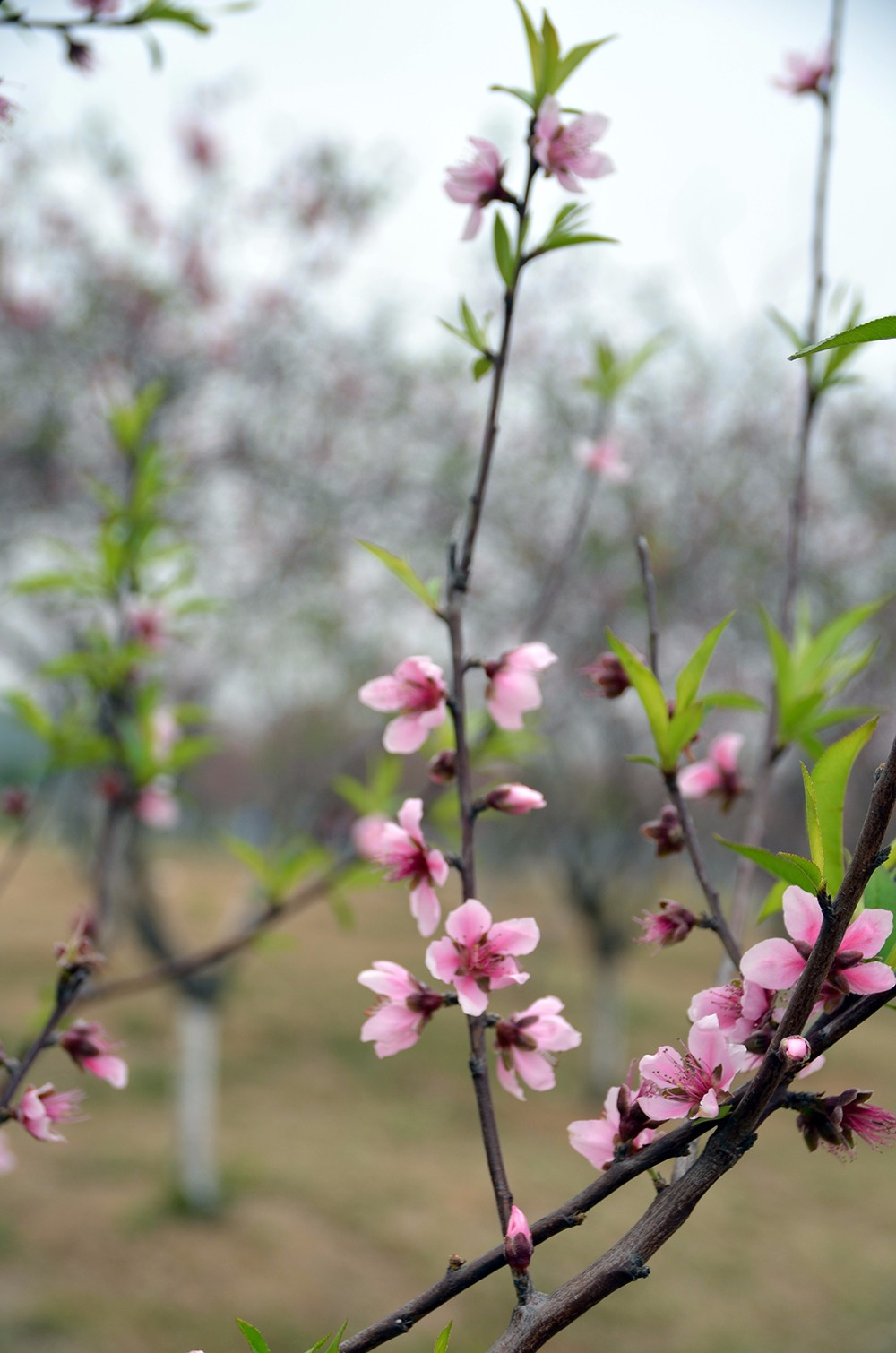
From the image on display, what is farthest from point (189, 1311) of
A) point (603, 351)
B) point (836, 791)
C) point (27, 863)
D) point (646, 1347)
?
point (27, 863)

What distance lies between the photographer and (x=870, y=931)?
56cm

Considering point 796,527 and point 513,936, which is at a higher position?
point 796,527

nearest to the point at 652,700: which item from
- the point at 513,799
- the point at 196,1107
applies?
the point at 513,799

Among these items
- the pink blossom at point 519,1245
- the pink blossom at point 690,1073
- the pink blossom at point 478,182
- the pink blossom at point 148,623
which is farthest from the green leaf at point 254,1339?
the pink blossom at point 148,623

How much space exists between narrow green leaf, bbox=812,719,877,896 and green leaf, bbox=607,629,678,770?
206mm

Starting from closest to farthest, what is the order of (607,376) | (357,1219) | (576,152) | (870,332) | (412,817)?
(870,332), (412,817), (576,152), (607,376), (357,1219)

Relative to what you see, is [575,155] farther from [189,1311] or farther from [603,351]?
[189,1311]

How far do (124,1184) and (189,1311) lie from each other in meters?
2.03

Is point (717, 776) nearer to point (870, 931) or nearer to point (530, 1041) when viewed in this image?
point (530, 1041)

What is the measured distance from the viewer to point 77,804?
29.7 ft

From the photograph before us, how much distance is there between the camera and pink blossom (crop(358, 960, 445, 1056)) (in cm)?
76

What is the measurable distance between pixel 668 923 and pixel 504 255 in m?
0.58

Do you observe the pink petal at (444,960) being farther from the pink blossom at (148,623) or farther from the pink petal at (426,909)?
the pink blossom at (148,623)

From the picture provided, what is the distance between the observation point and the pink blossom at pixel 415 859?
81cm
